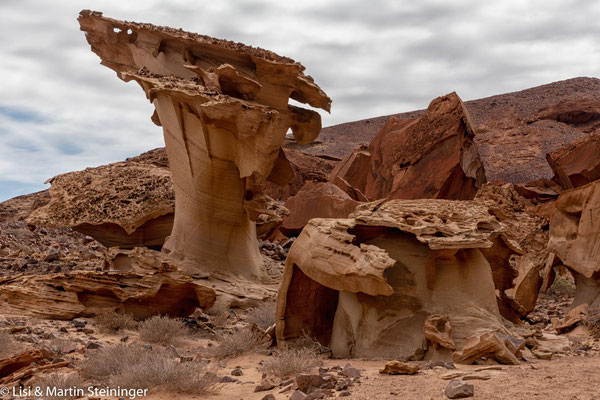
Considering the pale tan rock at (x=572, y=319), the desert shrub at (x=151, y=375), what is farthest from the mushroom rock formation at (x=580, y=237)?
the desert shrub at (x=151, y=375)

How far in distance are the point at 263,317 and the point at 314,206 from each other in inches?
272

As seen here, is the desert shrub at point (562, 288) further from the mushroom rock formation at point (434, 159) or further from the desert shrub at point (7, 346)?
the desert shrub at point (7, 346)

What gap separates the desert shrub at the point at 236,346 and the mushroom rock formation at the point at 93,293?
206 centimetres

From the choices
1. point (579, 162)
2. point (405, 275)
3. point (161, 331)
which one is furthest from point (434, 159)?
point (405, 275)

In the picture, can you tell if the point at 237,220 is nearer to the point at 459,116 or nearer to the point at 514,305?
the point at 514,305

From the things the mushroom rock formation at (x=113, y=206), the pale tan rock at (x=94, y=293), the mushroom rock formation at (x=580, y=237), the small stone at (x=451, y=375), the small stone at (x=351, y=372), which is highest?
the mushroom rock formation at (x=113, y=206)

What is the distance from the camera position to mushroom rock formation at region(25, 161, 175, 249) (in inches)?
452

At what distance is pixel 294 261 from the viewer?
6188mm

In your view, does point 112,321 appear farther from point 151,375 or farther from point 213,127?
point 213,127

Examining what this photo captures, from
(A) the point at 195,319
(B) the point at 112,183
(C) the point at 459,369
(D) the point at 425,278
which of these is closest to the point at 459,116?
(B) the point at 112,183

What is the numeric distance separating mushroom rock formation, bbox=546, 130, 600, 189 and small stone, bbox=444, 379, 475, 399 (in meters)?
12.4

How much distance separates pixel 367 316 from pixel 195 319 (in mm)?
3589

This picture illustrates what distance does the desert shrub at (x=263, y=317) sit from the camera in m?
8.02

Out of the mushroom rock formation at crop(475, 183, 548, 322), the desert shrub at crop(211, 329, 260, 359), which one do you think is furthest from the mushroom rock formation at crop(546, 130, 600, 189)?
the desert shrub at crop(211, 329, 260, 359)
